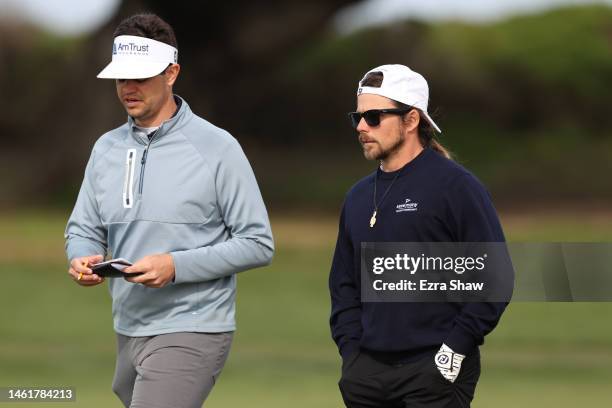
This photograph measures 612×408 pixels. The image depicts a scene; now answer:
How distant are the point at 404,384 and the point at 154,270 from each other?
40.2 inches

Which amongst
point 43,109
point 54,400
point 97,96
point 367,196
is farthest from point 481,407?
point 43,109

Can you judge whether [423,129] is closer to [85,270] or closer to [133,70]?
[133,70]

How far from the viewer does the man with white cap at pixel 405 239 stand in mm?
5121

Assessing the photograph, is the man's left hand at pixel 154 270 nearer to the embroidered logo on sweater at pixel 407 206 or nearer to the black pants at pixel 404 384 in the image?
the black pants at pixel 404 384

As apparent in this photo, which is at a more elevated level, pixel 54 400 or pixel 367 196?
pixel 367 196

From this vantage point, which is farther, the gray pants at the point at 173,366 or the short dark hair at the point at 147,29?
the short dark hair at the point at 147,29

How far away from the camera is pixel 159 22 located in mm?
5605

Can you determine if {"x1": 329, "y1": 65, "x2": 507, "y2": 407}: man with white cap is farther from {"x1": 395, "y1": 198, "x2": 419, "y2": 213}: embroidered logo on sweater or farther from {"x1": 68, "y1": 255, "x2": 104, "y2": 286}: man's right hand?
{"x1": 68, "y1": 255, "x2": 104, "y2": 286}: man's right hand

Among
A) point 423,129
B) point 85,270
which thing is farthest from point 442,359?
point 85,270

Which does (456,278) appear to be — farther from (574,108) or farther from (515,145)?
(574,108)

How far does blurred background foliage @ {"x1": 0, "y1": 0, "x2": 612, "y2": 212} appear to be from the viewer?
27.8 m

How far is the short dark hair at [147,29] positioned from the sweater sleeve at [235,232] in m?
0.53

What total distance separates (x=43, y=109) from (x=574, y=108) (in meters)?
14.4

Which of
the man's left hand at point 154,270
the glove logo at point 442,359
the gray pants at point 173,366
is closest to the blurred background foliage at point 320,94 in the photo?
the gray pants at point 173,366
